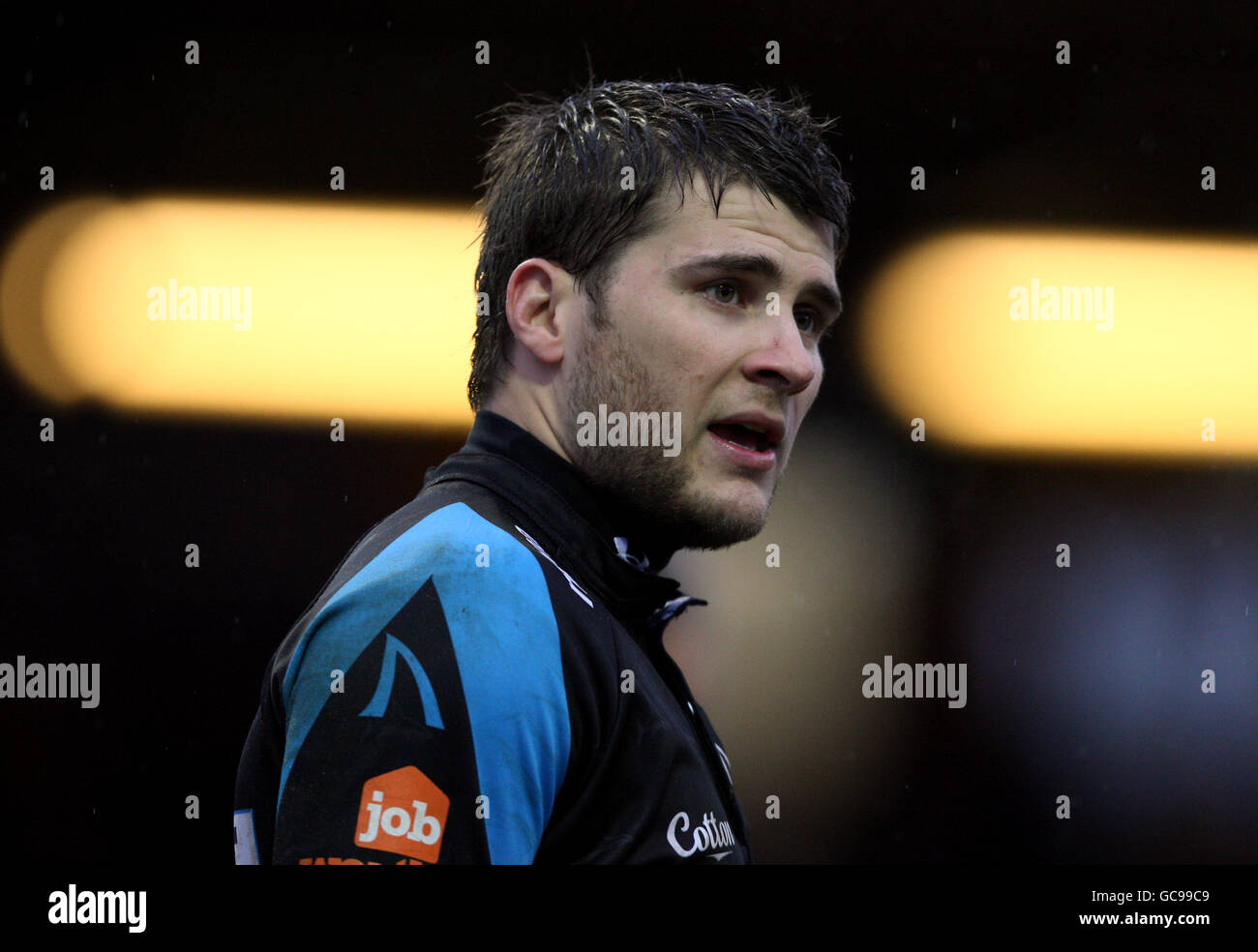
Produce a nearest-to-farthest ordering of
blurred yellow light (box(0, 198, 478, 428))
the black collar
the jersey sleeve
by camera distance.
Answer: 1. the jersey sleeve
2. the black collar
3. blurred yellow light (box(0, 198, 478, 428))

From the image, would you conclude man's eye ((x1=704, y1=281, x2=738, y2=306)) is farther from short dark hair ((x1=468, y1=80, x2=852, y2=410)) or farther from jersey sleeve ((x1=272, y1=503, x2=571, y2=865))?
jersey sleeve ((x1=272, y1=503, x2=571, y2=865))

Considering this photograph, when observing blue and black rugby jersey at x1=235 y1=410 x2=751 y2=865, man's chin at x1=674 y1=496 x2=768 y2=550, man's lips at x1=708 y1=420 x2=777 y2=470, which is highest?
man's lips at x1=708 y1=420 x2=777 y2=470

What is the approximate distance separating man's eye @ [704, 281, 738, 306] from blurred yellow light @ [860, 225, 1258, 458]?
1951 millimetres

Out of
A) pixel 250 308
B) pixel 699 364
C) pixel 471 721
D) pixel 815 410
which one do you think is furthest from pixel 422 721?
pixel 815 410

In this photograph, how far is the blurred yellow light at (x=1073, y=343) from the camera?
3.64 meters

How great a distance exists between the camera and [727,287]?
1760 millimetres

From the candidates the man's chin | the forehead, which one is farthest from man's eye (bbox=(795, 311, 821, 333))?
the man's chin

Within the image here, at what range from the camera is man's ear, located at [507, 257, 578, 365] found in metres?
1.75

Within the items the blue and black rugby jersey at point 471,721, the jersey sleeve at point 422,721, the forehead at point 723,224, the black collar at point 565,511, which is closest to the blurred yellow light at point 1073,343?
the forehead at point 723,224

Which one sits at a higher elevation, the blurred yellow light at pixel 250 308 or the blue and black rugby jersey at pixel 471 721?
the blurred yellow light at pixel 250 308

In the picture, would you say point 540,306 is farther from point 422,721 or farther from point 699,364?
point 422,721

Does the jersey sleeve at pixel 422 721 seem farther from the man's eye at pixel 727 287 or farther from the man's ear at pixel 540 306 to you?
the man's eye at pixel 727 287
